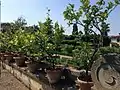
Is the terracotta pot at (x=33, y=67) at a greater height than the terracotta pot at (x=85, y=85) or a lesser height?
greater

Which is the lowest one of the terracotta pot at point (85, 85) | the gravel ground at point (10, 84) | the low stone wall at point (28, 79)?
the gravel ground at point (10, 84)

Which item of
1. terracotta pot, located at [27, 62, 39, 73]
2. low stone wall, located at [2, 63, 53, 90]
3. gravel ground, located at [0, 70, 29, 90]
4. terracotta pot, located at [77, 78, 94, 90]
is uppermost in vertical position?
terracotta pot, located at [27, 62, 39, 73]

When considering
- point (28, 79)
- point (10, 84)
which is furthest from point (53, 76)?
point (10, 84)

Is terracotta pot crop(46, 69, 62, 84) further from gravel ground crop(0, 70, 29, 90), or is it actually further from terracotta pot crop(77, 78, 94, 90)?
gravel ground crop(0, 70, 29, 90)

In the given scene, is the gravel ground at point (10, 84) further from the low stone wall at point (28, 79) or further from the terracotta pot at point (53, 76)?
the terracotta pot at point (53, 76)

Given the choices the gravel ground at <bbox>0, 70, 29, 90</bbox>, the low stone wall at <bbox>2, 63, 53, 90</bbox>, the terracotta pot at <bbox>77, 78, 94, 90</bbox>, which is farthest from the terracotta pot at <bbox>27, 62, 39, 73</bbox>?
the terracotta pot at <bbox>77, 78, 94, 90</bbox>

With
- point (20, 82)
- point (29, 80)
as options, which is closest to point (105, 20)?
point (29, 80)

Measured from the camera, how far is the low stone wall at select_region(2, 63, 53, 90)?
638 cm

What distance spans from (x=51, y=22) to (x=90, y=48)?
2100 mm

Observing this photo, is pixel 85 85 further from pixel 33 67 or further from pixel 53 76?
pixel 33 67

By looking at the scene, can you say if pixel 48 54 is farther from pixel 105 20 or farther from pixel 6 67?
pixel 6 67

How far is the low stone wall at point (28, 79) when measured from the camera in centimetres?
638

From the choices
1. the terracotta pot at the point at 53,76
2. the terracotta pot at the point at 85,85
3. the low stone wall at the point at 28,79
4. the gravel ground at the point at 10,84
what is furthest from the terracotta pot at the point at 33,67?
the terracotta pot at the point at 85,85

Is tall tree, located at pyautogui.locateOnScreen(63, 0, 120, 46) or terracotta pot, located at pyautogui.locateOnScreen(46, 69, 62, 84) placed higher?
tall tree, located at pyautogui.locateOnScreen(63, 0, 120, 46)
